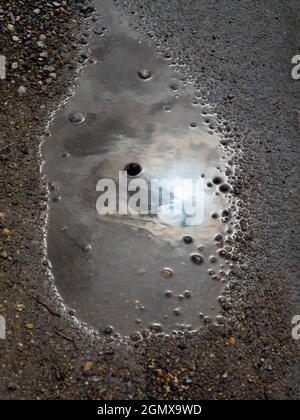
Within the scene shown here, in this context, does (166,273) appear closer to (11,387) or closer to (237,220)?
(237,220)

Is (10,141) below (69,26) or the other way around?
below

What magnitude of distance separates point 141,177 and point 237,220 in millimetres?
521

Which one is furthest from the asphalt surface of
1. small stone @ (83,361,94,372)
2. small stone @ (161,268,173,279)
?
small stone @ (161,268,173,279)

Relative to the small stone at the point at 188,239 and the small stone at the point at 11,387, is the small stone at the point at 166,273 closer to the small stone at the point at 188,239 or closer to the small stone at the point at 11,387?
the small stone at the point at 188,239

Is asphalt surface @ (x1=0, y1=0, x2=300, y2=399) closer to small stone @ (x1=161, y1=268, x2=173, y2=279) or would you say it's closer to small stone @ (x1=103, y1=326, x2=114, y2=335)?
small stone @ (x1=103, y1=326, x2=114, y2=335)

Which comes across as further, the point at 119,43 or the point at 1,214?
the point at 119,43

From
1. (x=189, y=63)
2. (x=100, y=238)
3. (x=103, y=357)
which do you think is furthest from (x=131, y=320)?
(x=189, y=63)

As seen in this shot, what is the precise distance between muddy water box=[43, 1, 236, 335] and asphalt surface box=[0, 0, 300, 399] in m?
0.08

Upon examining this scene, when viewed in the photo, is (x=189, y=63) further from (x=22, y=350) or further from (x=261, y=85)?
(x=22, y=350)
